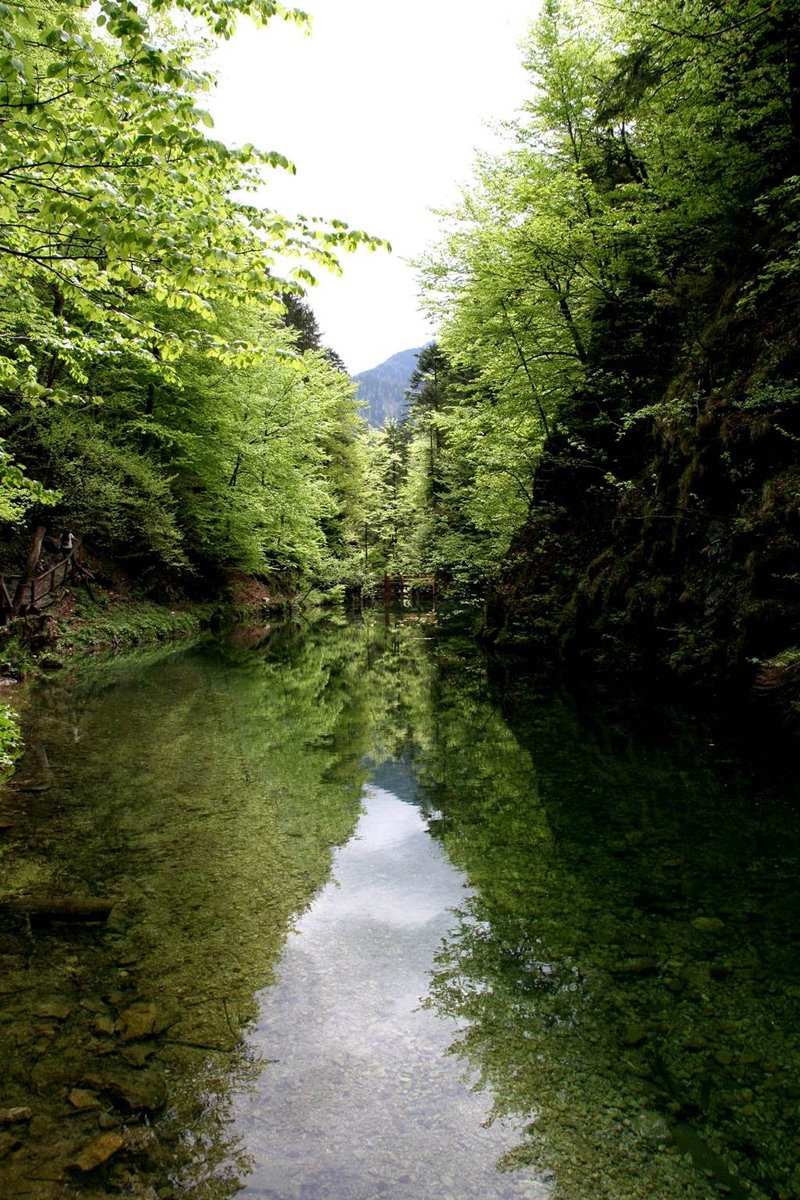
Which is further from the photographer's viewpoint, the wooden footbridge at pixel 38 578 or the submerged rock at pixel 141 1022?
the wooden footbridge at pixel 38 578

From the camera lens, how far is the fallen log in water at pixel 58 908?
4.26 m

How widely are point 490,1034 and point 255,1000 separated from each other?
52.0 inches

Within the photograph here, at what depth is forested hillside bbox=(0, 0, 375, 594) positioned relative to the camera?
3709 millimetres

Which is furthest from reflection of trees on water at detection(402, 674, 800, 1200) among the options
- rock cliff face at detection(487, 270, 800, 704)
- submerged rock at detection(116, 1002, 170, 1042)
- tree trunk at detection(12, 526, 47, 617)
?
tree trunk at detection(12, 526, 47, 617)

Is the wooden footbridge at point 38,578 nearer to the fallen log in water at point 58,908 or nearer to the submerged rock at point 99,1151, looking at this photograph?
the fallen log in water at point 58,908

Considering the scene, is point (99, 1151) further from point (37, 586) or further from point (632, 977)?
point (37, 586)

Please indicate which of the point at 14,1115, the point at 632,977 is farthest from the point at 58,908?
the point at 632,977

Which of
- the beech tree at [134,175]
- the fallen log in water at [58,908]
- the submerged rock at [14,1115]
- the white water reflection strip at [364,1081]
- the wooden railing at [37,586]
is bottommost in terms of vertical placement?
the white water reflection strip at [364,1081]

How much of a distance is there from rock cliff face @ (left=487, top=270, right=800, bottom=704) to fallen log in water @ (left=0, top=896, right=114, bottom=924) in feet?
23.6

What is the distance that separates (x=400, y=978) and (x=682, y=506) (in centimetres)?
867

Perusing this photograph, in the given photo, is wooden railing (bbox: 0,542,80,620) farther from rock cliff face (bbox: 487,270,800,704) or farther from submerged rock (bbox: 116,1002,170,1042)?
submerged rock (bbox: 116,1002,170,1042)

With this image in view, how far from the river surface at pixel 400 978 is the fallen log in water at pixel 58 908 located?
0.06ft

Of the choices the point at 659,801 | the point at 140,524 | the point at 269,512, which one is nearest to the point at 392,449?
the point at 269,512

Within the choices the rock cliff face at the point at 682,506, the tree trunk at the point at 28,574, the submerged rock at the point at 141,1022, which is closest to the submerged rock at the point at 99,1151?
the submerged rock at the point at 141,1022
